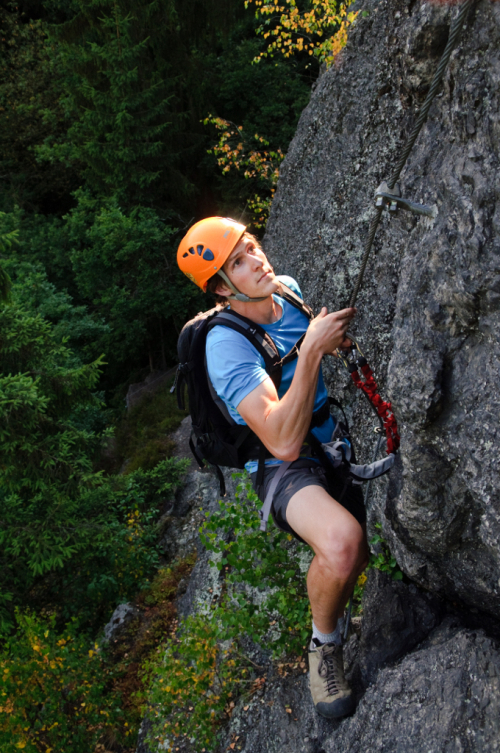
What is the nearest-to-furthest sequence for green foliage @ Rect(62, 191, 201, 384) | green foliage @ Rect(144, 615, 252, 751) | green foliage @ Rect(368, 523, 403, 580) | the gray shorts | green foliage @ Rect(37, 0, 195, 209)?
the gray shorts, green foliage @ Rect(368, 523, 403, 580), green foliage @ Rect(144, 615, 252, 751), green foliage @ Rect(37, 0, 195, 209), green foliage @ Rect(62, 191, 201, 384)

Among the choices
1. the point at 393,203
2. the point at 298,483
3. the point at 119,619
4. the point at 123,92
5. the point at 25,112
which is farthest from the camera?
the point at 25,112

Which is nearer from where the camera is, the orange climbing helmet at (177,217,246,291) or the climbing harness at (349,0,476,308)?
the climbing harness at (349,0,476,308)

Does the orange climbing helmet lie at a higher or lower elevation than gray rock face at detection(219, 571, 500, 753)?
higher

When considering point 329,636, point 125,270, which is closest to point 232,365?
point 329,636

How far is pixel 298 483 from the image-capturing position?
2.97m

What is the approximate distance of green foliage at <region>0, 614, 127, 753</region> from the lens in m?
5.57

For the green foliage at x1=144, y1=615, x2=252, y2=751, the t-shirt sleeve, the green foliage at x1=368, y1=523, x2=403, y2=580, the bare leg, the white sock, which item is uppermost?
the t-shirt sleeve

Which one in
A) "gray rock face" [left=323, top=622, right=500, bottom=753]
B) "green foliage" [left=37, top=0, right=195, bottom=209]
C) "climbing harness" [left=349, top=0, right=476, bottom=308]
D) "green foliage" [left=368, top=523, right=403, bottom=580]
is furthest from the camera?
"green foliage" [left=37, top=0, right=195, bottom=209]

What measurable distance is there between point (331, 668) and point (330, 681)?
0.31 ft

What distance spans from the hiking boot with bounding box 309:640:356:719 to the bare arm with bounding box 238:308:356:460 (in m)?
1.20

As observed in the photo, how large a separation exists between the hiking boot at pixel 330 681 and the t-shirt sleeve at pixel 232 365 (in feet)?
4.84

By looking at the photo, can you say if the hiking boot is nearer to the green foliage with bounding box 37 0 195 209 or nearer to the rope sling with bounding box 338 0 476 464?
the rope sling with bounding box 338 0 476 464

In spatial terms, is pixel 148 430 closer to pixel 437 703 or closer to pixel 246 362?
pixel 246 362

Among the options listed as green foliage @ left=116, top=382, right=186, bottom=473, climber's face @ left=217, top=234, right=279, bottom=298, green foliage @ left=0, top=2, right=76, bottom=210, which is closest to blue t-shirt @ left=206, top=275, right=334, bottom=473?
climber's face @ left=217, top=234, right=279, bottom=298
